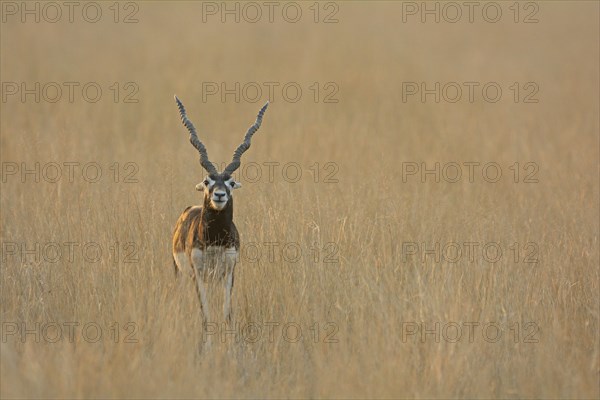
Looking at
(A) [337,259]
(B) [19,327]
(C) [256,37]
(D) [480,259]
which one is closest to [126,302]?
(B) [19,327]

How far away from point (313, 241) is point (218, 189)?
181cm

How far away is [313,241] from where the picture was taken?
949 cm

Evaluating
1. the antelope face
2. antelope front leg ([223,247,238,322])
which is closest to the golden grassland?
antelope front leg ([223,247,238,322])

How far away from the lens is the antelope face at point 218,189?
7969 mm

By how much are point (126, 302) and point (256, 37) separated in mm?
16814

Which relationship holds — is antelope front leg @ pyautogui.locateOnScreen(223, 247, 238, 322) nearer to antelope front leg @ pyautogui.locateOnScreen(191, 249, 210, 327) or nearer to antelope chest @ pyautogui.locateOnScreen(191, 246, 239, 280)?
antelope chest @ pyautogui.locateOnScreen(191, 246, 239, 280)

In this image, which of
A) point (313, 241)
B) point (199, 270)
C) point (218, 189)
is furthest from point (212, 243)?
point (313, 241)

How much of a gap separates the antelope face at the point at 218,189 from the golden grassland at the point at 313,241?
3.03ft

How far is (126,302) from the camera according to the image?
8.00 metres

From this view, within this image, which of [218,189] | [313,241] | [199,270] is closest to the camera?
[218,189]

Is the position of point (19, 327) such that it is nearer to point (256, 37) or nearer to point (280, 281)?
point (280, 281)

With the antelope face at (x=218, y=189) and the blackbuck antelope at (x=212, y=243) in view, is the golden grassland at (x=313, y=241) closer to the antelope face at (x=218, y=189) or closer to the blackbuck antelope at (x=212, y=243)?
the blackbuck antelope at (x=212, y=243)

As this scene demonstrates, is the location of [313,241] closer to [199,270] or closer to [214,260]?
[214,260]

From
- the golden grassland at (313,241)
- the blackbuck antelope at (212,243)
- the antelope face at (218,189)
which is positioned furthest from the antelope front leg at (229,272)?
the antelope face at (218,189)
